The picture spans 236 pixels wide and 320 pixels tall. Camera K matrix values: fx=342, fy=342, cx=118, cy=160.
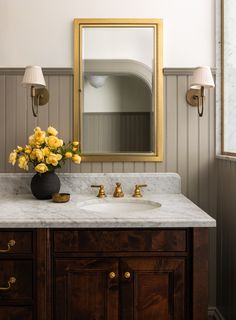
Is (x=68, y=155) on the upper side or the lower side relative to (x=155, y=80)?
lower

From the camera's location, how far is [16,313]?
1419 mm

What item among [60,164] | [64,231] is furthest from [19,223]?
[60,164]

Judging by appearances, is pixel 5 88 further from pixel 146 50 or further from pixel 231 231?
pixel 231 231

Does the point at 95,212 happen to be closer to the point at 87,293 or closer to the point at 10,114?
the point at 87,293

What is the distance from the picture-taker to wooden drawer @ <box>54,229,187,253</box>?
55.6 inches

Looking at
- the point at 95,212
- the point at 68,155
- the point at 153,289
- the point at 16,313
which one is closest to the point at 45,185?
the point at 68,155

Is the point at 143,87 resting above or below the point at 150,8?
below

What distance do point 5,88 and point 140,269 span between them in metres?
1.31

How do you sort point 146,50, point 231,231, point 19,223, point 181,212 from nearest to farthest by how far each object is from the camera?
point 19,223 < point 181,212 < point 231,231 < point 146,50

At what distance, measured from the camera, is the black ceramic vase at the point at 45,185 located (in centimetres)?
180

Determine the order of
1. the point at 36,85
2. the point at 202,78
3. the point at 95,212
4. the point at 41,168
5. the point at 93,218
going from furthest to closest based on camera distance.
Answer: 1. the point at 36,85
2. the point at 202,78
3. the point at 41,168
4. the point at 95,212
5. the point at 93,218

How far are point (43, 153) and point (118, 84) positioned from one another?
0.61 m

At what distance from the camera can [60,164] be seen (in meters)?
2.03

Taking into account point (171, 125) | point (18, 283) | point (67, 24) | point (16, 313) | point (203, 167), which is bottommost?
point (16, 313)
